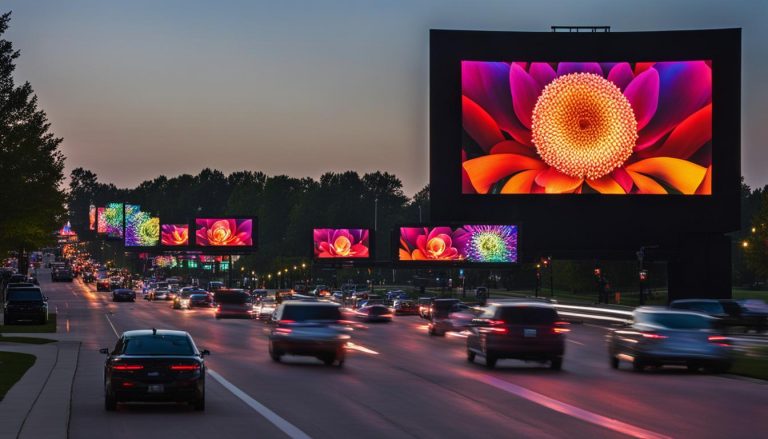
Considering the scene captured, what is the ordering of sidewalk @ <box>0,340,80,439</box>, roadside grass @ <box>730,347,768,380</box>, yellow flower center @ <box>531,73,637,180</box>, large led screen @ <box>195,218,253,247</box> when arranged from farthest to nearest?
large led screen @ <box>195,218,253,247</box> → yellow flower center @ <box>531,73,637,180</box> → roadside grass @ <box>730,347,768,380</box> → sidewalk @ <box>0,340,80,439</box>

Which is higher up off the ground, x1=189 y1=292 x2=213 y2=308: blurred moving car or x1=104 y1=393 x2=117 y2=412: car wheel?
x1=104 y1=393 x2=117 y2=412: car wheel

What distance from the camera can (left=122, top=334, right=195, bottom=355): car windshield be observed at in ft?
73.2

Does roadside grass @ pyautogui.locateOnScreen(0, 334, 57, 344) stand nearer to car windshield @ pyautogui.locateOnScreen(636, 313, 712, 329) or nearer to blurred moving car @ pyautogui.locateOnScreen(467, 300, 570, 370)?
blurred moving car @ pyautogui.locateOnScreen(467, 300, 570, 370)

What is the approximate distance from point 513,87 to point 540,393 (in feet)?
180

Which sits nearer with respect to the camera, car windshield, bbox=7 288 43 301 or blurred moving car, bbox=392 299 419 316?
car windshield, bbox=7 288 43 301

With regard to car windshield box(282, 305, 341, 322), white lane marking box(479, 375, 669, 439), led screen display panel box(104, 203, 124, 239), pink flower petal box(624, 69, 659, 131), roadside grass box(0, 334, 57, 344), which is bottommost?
roadside grass box(0, 334, 57, 344)

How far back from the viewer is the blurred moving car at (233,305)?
7838 cm

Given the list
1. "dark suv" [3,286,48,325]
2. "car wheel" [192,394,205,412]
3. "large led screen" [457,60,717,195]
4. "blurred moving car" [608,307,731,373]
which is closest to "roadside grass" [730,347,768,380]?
"blurred moving car" [608,307,731,373]

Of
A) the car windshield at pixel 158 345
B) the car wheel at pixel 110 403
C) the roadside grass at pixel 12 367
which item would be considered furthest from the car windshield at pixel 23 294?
the car windshield at pixel 158 345

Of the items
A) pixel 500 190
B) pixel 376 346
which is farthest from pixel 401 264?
pixel 376 346

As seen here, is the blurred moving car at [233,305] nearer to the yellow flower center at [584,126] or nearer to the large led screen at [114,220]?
the yellow flower center at [584,126]

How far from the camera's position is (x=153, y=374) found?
21859 millimetres

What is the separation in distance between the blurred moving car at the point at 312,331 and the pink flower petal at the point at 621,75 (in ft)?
159

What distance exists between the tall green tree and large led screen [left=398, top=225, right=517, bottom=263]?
29225mm
